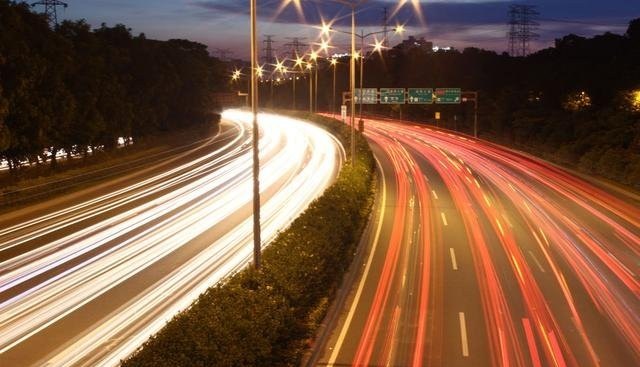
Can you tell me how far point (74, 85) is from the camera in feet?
139

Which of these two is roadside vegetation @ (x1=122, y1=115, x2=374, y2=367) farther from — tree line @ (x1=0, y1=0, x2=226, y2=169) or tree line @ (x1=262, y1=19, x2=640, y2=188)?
tree line @ (x1=262, y1=19, x2=640, y2=188)

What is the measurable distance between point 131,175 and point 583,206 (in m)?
27.5

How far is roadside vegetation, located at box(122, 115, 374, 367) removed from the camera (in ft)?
34.7

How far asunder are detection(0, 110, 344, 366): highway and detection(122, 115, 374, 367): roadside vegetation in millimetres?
2249

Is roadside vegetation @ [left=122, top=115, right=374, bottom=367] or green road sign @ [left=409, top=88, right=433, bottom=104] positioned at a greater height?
green road sign @ [left=409, top=88, right=433, bottom=104]

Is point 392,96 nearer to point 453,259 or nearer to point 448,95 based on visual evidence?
point 448,95

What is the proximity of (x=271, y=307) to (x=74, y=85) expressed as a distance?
110 ft

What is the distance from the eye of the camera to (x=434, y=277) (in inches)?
792

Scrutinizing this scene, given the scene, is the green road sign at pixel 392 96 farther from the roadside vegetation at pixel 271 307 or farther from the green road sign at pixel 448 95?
the roadside vegetation at pixel 271 307

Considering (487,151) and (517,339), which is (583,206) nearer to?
(517,339)

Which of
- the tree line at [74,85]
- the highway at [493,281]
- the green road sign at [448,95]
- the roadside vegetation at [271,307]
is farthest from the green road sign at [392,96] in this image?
the roadside vegetation at [271,307]

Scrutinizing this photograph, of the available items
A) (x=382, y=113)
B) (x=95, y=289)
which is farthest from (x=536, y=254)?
(x=382, y=113)

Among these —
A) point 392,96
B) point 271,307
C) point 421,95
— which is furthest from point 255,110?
point 392,96

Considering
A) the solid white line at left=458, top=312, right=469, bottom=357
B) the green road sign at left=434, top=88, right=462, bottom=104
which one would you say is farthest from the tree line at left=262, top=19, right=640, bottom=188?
the solid white line at left=458, top=312, right=469, bottom=357
